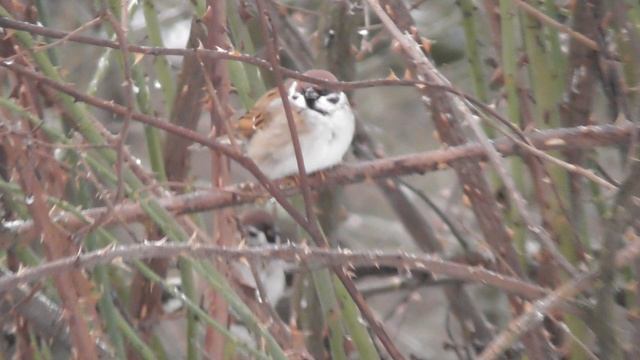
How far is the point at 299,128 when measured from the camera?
3.13 meters

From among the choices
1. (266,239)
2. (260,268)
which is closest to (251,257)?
(260,268)

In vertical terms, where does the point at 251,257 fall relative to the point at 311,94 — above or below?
above

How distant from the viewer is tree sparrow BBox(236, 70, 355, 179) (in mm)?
2928

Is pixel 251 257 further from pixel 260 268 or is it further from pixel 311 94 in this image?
pixel 260 268

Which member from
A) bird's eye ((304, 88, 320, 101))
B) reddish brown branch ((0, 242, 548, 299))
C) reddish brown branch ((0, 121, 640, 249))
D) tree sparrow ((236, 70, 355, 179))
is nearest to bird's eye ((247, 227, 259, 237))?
tree sparrow ((236, 70, 355, 179))

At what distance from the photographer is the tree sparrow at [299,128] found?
293cm

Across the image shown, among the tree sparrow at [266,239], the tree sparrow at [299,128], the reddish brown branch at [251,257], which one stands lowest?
the tree sparrow at [266,239]

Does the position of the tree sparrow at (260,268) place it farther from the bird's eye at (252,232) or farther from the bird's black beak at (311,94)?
the bird's black beak at (311,94)

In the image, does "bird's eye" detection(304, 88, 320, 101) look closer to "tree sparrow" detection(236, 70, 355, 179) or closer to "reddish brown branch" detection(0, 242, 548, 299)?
"tree sparrow" detection(236, 70, 355, 179)

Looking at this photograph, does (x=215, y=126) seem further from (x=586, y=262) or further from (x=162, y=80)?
(x=586, y=262)

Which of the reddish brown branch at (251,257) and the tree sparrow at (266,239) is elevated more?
the reddish brown branch at (251,257)

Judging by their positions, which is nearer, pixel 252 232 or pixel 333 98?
pixel 333 98

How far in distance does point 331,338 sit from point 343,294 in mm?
126

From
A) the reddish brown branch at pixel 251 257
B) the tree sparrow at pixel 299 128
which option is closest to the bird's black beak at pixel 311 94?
the tree sparrow at pixel 299 128
